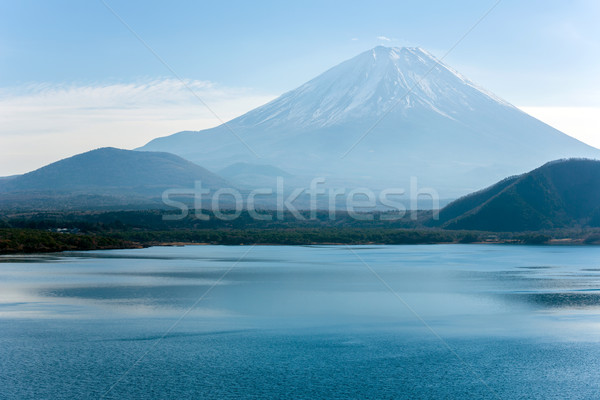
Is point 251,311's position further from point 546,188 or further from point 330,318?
point 546,188

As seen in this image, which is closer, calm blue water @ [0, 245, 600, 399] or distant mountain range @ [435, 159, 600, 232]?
calm blue water @ [0, 245, 600, 399]

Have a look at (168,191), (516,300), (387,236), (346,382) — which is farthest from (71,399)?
(168,191)

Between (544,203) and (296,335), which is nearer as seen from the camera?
(296,335)

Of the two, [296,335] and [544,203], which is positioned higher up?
[544,203]

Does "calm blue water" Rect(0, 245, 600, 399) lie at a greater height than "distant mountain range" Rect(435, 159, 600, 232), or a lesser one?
lesser
